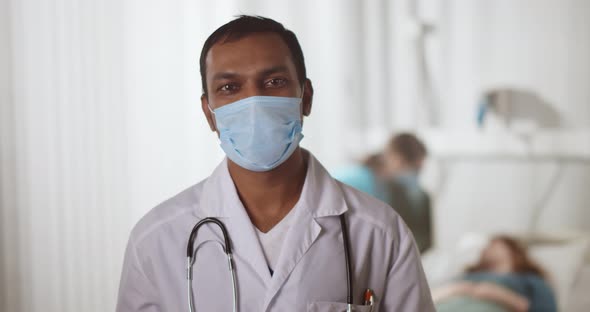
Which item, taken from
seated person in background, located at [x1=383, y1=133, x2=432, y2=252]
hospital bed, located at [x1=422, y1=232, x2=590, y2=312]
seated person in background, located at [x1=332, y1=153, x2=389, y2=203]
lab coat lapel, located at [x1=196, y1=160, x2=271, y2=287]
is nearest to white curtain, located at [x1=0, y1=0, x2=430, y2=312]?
seated person in background, located at [x1=332, y1=153, x2=389, y2=203]

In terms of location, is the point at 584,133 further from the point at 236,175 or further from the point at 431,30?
the point at 236,175

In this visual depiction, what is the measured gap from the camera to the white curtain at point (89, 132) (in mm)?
2146

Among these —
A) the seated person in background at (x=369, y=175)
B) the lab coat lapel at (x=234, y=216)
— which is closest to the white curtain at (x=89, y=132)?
the seated person in background at (x=369, y=175)

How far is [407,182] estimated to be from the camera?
8.10ft

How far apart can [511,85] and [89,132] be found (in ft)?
4.83

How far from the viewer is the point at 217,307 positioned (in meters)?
1.01

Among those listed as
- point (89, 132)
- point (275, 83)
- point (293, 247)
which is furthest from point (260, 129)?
point (89, 132)

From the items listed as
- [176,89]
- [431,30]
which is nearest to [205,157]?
[176,89]

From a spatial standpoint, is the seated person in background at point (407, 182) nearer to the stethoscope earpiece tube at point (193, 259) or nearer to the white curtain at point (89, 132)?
the white curtain at point (89, 132)

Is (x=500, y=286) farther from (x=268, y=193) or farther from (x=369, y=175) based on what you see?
(x=268, y=193)

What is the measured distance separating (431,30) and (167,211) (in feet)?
5.16

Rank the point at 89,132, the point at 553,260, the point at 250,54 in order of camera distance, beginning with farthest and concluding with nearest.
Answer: the point at 553,260
the point at 89,132
the point at 250,54

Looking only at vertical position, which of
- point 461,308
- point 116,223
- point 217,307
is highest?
point 217,307

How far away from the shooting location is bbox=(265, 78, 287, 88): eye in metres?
0.99
